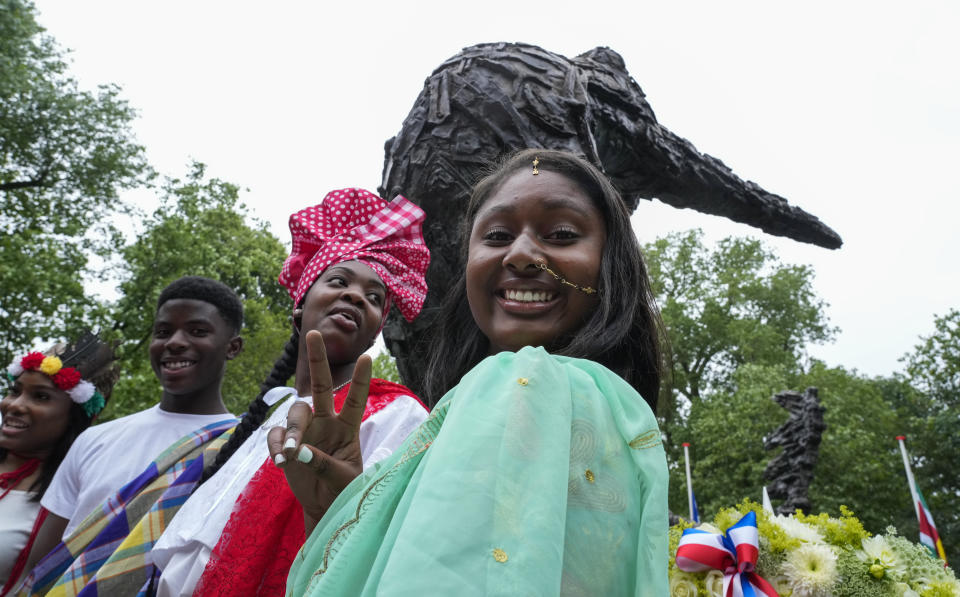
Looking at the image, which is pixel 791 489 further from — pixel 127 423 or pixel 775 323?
pixel 775 323

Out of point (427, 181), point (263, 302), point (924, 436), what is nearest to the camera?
point (427, 181)

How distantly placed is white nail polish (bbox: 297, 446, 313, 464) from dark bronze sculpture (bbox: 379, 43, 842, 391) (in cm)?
140

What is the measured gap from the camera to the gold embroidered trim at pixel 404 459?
4.29 feet

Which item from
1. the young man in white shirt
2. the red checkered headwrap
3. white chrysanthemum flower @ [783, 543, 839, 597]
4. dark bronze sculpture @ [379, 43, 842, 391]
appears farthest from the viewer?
the young man in white shirt

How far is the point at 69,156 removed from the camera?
46.2 feet

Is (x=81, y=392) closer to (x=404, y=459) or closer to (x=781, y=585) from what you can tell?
(x=404, y=459)

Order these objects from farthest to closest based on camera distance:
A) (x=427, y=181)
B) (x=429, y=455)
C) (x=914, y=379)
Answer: (x=914, y=379), (x=427, y=181), (x=429, y=455)

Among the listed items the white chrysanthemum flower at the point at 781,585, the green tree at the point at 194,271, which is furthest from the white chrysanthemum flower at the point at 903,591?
the green tree at the point at 194,271

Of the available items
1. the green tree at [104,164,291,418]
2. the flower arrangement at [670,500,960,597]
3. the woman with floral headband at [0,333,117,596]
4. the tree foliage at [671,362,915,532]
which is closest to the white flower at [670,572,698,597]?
the flower arrangement at [670,500,960,597]

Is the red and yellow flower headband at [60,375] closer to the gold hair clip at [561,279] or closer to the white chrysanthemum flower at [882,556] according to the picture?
the gold hair clip at [561,279]

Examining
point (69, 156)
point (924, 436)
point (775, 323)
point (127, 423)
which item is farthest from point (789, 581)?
point (775, 323)

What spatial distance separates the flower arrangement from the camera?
6.17ft

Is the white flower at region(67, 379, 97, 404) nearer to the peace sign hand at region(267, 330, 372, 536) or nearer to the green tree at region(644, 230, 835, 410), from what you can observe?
the peace sign hand at region(267, 330, 372, 536)

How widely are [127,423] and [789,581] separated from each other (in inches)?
120
